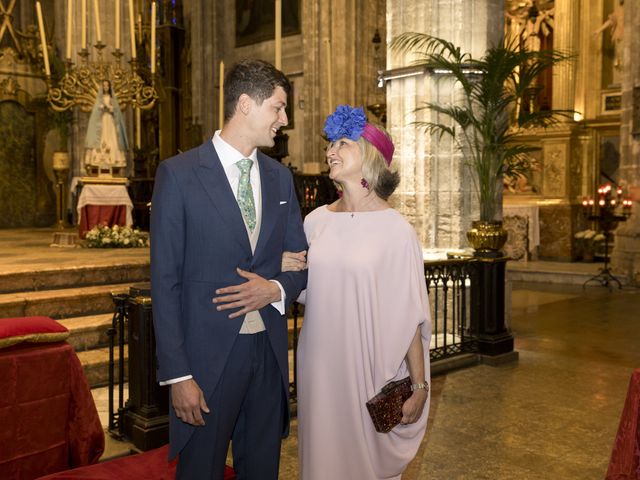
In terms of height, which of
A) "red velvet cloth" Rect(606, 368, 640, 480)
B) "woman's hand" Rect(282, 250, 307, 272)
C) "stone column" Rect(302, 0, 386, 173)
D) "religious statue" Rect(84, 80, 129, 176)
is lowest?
"red velvet cloth" Rect(606, 368, 640, 480)

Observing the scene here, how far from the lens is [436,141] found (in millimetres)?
6875

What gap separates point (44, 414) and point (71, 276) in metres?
3.14

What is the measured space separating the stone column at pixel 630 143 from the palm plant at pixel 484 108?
5657mm

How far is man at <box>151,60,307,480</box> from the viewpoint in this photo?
2.26 metres

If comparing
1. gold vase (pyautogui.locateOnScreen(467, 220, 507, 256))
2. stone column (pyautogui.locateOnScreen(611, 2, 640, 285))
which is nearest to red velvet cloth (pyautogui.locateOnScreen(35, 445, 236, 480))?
gold vase (pyautogui.locateOnScreen(467, 220, 507, 256))

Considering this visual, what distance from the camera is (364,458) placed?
2.61m

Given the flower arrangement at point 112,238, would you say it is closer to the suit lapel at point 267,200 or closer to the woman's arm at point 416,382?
the suit lapel at point 267,200

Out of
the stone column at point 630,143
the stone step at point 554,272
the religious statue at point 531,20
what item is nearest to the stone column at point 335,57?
the religious statue at point 531,20

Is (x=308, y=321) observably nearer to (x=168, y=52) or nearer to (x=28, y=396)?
(x=28, y=396)

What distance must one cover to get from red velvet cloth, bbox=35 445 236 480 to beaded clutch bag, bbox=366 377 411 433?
85cm

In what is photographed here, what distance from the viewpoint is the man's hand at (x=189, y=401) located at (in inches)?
88.9

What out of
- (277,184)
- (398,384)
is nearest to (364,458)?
(398,384)

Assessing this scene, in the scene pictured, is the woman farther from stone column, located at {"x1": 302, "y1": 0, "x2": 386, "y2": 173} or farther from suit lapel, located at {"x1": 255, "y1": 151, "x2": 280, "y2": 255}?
stone column, located at {"x1": 302, "y1": 0, "x2": 386, "y2": 173}

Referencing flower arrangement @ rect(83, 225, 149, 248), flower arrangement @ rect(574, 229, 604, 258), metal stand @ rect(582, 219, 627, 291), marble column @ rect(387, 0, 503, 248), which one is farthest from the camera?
flower arrangement @ rect(574, 229, 604, 258)
